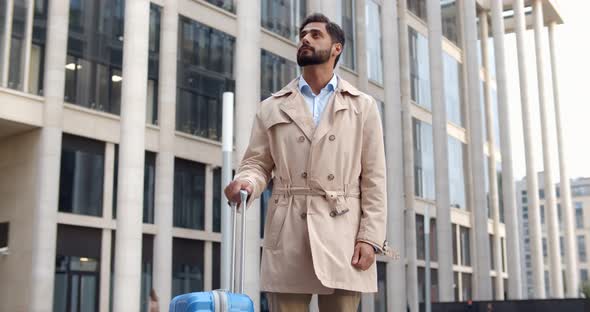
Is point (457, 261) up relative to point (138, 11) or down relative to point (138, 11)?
down

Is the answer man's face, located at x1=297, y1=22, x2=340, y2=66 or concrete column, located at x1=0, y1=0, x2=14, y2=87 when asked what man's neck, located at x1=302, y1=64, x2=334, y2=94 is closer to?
man's face, located at x1=297, y1=22, x2=340, y2=66

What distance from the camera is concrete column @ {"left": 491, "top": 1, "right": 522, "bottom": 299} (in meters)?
45.8

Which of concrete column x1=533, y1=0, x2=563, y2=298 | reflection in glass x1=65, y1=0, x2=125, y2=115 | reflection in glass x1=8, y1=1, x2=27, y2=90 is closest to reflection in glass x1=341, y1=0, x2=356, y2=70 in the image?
reflection in glass x1=65, y1=0, x2=125, y2=115

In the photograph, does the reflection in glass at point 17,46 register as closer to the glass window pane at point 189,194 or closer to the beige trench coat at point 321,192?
the glass window pane at point 189,194

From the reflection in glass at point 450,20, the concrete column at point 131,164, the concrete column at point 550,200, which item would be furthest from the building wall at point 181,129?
the concrete column at point 550,200

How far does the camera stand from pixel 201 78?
107 feet

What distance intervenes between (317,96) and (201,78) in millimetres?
28895

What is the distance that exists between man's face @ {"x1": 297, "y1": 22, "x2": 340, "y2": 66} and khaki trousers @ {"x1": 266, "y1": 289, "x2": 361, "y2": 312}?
111 centimetres

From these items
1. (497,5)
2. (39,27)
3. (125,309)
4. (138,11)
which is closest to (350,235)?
(125,309)

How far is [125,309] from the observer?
22.9 m

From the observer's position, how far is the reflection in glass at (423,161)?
155 feet

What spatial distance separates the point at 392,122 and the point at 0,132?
16.1 meters

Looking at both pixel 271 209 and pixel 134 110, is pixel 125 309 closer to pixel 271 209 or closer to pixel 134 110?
pixel 134 110

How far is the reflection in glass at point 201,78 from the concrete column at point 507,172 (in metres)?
19.9
